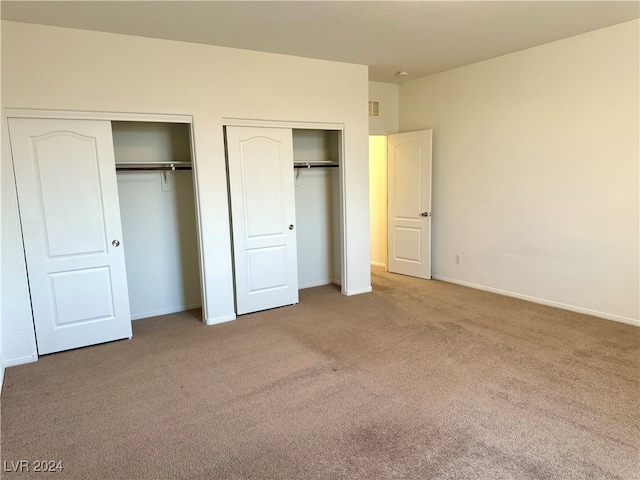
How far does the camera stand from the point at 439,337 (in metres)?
3.84

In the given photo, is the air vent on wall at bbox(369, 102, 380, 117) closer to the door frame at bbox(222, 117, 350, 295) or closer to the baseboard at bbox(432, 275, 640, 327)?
the door frame at bbox(222, 117, 350, 295)

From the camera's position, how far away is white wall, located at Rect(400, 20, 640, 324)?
155 inches

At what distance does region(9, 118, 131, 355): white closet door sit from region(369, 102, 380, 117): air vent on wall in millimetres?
3629

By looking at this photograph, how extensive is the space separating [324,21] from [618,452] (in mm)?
3622

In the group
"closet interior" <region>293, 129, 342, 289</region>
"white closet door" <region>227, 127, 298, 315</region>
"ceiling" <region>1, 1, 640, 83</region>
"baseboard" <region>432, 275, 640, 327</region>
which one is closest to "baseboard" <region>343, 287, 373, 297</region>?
"closet interior" <region>293, 129, 342, 289</region>

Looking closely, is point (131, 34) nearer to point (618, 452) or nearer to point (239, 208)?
point (239, 208)

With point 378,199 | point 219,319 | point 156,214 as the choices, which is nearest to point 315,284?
point 219,319

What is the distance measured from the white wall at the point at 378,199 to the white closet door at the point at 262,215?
7.72 ft

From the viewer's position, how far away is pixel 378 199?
6844 mm

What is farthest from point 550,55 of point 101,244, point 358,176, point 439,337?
point 101,244

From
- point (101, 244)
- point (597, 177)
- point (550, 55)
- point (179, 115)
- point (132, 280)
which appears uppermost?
point (550, 55)

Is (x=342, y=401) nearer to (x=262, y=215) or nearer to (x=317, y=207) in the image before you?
(x=262, y=215)

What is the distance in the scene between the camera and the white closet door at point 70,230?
3453 millimetres

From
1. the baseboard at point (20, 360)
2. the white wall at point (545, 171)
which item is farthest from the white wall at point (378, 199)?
the baseboard at point (20, 360)
